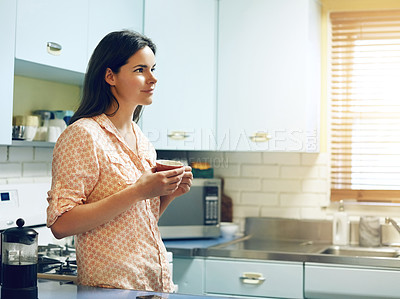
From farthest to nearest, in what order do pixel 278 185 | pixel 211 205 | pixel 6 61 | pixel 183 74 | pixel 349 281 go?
pixel 278 185, pixel 211 205, pixel 183 74, pixel 349 281, pixel 6 61

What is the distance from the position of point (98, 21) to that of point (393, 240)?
198 centimetres

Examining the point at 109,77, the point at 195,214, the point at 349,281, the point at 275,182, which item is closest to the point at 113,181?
the point at 109,77

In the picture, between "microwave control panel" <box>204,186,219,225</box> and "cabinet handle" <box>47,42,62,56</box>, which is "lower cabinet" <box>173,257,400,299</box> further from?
"cabinet handle" <box>47,42,62,56</box>

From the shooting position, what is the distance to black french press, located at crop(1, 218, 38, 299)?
1.65m

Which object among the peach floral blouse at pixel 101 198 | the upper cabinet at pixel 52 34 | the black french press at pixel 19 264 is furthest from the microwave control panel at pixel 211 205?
the black french press at pixel 19 264

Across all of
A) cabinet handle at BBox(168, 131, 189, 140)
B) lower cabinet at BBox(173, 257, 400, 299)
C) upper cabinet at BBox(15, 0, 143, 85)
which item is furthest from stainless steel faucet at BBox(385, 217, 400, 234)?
upper cabinet at BBox(15, 0, 143, 85)

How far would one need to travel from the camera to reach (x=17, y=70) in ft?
8.54

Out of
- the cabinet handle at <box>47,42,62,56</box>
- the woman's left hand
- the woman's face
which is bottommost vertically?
the woman's left hand

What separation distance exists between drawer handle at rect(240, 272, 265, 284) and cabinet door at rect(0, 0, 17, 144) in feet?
4.47

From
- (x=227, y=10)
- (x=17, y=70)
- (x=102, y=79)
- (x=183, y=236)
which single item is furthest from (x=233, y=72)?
(x=102, y=79)

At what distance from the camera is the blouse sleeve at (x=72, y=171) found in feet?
5.58

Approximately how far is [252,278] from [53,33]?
1507 mm

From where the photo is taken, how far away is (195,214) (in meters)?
3.38

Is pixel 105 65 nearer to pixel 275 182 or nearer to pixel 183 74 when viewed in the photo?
pixel 183 74
